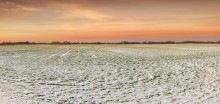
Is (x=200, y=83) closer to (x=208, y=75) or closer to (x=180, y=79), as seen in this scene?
(x=180, y=79)

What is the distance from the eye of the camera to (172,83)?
54.7 ft

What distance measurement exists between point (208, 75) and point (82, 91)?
9020 mm

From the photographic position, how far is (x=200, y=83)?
16406 mm

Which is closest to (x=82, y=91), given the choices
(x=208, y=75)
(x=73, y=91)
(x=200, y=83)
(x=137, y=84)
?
(x=73, y=91)

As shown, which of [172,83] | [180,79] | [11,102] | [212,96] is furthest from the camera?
[180,79]

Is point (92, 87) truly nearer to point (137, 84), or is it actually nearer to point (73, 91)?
point (73, 91)

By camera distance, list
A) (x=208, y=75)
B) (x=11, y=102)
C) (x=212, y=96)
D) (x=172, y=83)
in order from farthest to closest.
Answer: (x=208, y=75) → (x=172, y=83) → (x=212, y=96) → (x=11, y=102)

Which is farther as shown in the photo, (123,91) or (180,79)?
(180,79)

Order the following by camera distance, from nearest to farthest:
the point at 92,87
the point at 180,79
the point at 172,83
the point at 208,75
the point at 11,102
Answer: the point at 11,102, the point at 92,87, the point at 172,83, the point at 180,79, the point at 208,75

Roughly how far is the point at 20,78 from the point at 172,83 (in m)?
9.21

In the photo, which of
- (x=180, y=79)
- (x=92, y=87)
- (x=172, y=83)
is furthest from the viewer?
(x=180, y=79)

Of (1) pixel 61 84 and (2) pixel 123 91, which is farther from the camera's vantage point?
(1) pixel 61 84

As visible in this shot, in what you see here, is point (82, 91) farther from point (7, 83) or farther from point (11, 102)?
point (7, 83)

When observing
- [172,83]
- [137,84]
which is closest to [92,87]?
[137,84]
